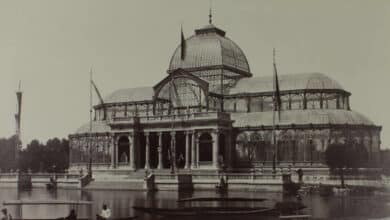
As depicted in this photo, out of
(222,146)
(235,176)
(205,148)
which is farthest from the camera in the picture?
(222,146)

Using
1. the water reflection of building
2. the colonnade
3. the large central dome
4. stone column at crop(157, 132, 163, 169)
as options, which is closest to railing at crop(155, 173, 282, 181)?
the colonnade

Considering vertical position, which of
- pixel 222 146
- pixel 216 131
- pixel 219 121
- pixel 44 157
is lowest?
pixel 44 157

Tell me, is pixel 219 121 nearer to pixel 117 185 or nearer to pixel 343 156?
pixel 117 185

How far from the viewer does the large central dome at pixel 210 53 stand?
330 ft

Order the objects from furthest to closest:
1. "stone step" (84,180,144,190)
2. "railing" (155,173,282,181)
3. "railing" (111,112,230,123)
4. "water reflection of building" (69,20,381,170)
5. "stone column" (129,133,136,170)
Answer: "stone column" (129,133,136,170) → "railing" (111,112,230,123) → "water reflection of building" (69,20,381,170) → "stone step" (84,180,144,190) → "railing" (155,173,282,181)

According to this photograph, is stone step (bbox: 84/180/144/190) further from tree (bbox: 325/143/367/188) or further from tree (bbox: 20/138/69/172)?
tree (bbox: 20/138/69/172)

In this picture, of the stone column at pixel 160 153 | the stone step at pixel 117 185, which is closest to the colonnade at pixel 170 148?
the stone column at pixel 160 153

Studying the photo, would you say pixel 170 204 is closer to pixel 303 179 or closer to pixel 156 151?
pixel 303 179

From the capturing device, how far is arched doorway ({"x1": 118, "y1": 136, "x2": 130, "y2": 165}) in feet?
306

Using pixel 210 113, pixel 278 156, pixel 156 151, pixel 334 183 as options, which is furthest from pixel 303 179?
pixel 156 151

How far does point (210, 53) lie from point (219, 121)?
1855 cm

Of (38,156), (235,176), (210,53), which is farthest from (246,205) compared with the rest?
(38,156)

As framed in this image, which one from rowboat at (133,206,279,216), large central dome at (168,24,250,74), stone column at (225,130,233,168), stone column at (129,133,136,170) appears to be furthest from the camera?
large central dome at (168,24,250,74)

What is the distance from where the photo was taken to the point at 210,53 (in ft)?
332
